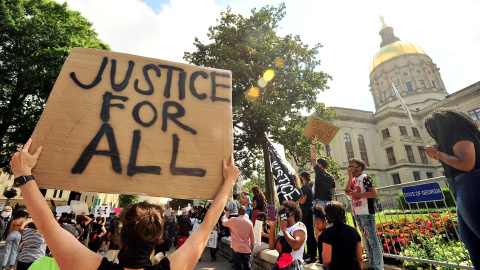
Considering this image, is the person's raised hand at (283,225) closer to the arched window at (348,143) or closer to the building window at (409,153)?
the arched window at (348,143)

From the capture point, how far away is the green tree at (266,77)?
1379cm

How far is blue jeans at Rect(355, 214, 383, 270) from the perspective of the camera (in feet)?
12.3

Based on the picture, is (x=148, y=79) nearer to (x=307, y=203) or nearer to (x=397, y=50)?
(x=307, y=203)

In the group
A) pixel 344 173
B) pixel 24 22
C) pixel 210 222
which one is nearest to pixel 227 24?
pixel 24 22

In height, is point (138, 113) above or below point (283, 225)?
above

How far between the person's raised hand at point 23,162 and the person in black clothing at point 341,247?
118 inches

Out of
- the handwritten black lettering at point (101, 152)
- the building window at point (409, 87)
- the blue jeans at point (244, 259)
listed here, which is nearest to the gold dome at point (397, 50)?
the building window at point (409, 87)

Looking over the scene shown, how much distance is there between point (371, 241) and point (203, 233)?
3.57 meters

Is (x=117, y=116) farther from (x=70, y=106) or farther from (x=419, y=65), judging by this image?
(x=419, y=65)

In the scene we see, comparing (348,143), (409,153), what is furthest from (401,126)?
(348,143)

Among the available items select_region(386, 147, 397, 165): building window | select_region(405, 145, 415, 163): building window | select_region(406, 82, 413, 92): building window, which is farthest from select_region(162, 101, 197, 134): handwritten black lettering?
select_region(406, 82, 413, 92): building window

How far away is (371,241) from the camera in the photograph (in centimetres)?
383

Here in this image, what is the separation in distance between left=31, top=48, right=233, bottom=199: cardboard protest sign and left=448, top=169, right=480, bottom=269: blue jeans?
7.30 ft

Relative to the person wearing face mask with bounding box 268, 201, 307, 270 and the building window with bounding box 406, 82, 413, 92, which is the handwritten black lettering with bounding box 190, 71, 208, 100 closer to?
the person wearing face mask with bounding box 268, 201, 307, 270
